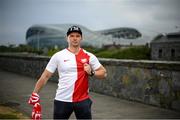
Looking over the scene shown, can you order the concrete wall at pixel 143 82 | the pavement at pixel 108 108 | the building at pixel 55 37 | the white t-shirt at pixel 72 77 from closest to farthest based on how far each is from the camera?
the white t-shirt at pixel 72 77 → the pavement at pixel 108 108 → the concrete wall at pixel 143 82 → the building at pixel 55 37

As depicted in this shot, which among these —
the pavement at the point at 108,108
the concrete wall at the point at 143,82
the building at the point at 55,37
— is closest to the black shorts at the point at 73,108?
the pavement at the point at 108,108

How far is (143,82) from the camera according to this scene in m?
9.29

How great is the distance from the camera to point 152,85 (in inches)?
351

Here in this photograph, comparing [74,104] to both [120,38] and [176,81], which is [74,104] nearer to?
[176,81]

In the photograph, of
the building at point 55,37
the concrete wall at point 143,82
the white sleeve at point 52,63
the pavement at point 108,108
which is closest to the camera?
the white sleeve at point 52,63

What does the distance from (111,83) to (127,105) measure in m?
1.91

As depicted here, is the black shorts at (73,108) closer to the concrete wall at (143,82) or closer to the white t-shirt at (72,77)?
the white t-shirt at (72,77)

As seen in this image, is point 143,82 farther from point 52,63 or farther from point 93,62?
point 52,63

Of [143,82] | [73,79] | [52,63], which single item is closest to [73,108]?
[73,79]

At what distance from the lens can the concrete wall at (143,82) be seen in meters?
8.26

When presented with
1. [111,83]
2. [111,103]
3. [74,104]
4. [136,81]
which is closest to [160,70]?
[136,81]

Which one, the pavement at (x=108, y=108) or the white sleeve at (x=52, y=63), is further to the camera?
the pavement at (x=108, y=108)

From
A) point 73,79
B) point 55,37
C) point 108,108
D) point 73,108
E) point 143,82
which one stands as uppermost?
point 55,37

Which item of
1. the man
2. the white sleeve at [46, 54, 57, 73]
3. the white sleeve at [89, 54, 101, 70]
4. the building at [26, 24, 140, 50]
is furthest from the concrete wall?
the building at [26, 24, 140, 50]
